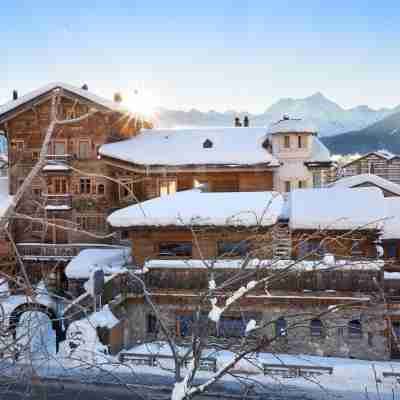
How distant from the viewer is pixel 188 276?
17812mm

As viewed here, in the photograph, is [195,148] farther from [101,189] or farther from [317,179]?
[317,179]

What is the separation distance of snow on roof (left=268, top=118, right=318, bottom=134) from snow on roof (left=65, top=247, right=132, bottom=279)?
11.6m

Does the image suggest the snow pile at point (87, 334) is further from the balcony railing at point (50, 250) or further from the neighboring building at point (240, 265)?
the balcony railing at point (50, 250)

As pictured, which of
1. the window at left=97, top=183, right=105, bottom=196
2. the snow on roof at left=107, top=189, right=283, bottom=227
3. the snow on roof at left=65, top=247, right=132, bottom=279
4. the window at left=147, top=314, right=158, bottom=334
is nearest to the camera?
the snow on roof at left=107, top=189, right=283, bottom=227

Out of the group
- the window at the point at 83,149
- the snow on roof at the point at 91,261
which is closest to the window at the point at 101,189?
the window at the point at 83,149

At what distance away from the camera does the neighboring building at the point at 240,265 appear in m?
16.6

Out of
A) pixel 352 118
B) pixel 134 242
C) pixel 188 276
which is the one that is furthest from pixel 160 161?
pixel 352 118

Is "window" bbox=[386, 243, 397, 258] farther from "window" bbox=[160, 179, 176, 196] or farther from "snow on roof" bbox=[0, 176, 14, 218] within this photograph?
"snow on roof" bbox=[0, 176, 14, 218]

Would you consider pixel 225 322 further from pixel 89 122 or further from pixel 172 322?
pixel 89 122

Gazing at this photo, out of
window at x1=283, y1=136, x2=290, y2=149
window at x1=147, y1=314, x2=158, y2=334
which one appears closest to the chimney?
window at x1=283, y1=136, x2=290, y2=149

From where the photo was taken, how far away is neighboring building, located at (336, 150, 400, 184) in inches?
1538

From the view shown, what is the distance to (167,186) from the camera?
90.0ft

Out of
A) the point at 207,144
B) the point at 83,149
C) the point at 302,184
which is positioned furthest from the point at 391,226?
the point at 83,149

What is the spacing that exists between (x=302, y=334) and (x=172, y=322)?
5317 mm
